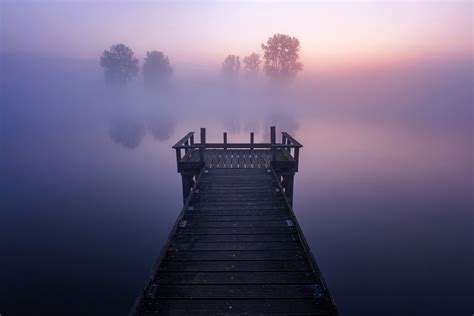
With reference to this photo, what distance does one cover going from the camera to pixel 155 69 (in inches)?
3578

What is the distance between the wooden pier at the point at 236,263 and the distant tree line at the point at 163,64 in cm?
7182

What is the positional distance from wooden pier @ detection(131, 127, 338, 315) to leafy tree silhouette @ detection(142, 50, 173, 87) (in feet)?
299

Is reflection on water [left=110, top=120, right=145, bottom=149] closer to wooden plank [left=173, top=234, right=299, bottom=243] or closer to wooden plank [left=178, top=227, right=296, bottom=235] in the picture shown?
wooden plank [left=178, top=227, right=296, bottom=235]

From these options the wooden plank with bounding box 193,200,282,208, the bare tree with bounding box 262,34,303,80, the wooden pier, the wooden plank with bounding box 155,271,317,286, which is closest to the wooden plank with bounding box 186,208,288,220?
the wooden pier

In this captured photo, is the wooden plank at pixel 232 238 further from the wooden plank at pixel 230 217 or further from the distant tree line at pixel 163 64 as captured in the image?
the distant tree line at pixel 163 64

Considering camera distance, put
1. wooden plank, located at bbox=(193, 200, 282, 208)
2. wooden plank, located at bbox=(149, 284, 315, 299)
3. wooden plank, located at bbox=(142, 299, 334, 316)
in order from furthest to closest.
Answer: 1. wooden plank, located at bbox=(193, 200, 282, 208)
2. wooden plank, located at bbox=(149, 284, 315, 299)
3. wooden plank, located at bbox=(142, 299, 334, 316)

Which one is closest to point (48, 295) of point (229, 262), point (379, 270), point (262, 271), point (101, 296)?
point (101, 296)

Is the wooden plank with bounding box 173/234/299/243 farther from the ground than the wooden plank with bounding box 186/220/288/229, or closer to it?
closer to it

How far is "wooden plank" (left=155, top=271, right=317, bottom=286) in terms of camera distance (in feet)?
16.1

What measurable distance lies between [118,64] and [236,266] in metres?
91.4

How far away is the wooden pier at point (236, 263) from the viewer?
4367 millimetres

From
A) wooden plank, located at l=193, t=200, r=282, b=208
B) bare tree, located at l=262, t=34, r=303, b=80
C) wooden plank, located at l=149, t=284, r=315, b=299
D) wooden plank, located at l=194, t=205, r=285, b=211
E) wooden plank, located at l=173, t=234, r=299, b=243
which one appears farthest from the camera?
bare tree, located at l=262, t=34, r=303, b=80

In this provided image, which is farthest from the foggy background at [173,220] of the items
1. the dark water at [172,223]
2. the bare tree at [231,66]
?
the bare tree at [231,66]

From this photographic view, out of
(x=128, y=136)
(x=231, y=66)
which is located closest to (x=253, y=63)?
(x=231, y=66)
